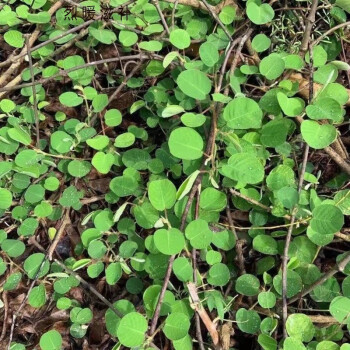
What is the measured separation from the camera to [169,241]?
117 centimetres

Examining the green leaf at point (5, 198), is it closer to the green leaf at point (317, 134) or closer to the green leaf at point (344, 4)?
the green leaf at point (317, 134)

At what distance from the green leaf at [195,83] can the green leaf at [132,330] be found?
625mm

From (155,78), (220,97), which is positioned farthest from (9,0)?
(220,97)

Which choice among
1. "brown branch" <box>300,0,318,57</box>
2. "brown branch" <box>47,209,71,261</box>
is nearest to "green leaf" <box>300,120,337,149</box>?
"brown branch" <box>300,0,318,57</box>

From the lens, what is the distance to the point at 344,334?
48.3 inches

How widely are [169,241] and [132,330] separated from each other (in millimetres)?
228

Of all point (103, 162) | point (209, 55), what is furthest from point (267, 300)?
point (209, 55)

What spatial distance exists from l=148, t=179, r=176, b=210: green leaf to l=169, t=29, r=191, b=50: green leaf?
0.46 meters

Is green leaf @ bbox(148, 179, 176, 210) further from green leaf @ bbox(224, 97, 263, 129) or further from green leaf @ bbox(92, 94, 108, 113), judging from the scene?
green leaf @ bbox(92, 94, 108, 113)

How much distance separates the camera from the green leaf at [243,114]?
125cm

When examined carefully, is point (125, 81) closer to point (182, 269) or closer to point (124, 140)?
point (124, 140)

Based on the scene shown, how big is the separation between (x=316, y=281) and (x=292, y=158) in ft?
1.28

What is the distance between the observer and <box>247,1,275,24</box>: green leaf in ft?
4.79

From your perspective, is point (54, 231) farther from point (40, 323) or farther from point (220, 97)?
point (220, 97)
